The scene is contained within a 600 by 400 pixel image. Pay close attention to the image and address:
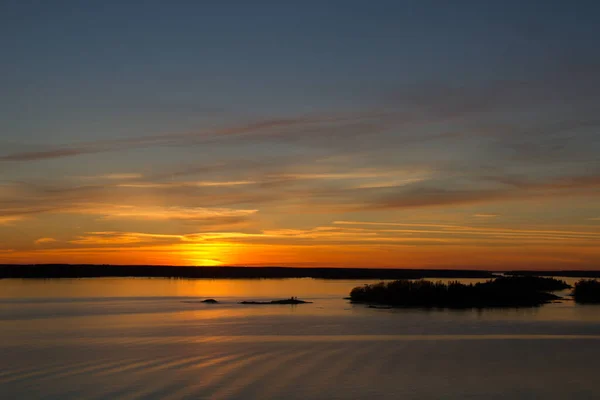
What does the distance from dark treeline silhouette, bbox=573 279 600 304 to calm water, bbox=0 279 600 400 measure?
47.5 feet

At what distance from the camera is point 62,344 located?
36188 mm

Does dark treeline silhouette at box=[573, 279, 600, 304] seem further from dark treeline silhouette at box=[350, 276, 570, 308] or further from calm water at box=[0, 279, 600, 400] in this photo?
calm water at box=[0, 279, 600, 400]

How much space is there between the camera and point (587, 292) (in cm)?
7394

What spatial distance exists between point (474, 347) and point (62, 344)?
815 inches

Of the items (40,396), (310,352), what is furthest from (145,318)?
(40,396)

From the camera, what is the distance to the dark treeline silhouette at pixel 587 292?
7106 centimetres

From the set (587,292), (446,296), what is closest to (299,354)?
(446,296)

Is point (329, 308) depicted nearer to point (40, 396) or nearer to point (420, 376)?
point (420, 376)

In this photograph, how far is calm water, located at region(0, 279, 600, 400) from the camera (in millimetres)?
24531

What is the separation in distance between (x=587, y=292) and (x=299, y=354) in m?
50.5

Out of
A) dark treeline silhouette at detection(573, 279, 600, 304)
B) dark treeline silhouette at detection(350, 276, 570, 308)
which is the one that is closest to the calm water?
dark treeline silhouette at detection(350, 276, 570, 308)

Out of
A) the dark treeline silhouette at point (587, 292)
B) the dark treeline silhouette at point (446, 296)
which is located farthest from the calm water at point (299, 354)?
the dark treeline silhouette at point (587, 292)

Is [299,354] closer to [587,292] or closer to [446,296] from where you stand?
[446,296]

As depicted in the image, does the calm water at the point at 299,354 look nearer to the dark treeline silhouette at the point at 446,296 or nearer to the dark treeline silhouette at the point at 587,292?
the dark treeline silhouette at the point at 446,296
